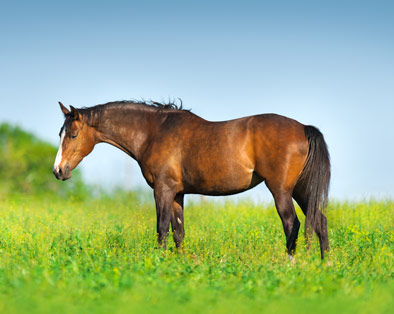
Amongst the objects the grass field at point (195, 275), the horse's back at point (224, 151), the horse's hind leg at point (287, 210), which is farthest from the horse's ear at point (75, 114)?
the horse's hind leg at point (287, 210)

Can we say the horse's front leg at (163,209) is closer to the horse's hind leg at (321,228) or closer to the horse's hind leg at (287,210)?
the horse's hind leg at (287,210)

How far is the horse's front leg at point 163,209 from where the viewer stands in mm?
8172

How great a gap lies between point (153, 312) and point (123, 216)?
9094mm

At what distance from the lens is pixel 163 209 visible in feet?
26.8

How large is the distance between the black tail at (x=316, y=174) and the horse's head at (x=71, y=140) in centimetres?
408

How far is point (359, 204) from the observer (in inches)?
577

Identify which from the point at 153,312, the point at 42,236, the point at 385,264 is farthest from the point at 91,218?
the point at 153,312

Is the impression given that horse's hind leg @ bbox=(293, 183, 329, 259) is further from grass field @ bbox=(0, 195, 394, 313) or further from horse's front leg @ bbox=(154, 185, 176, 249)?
horse's front leg @ bbox=(154, 185, 176, 249)

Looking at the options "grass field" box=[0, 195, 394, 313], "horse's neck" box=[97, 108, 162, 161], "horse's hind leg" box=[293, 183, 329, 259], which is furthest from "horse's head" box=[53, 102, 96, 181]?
"horse's hind leg" box=[293, 183, 329, 259]

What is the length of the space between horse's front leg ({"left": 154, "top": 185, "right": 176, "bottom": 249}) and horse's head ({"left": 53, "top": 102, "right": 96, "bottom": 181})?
1846 millimetres

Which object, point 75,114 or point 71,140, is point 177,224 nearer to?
point 71,140

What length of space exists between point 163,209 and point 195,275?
2.36 metres

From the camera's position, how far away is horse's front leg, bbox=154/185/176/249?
8.17 metres

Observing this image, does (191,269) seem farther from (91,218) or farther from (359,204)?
(359,204)
